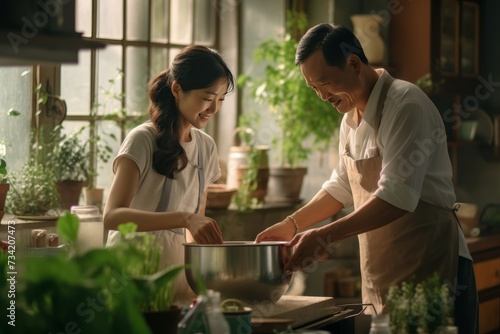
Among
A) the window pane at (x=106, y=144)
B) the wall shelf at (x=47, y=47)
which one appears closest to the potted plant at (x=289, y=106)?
the window pane at (x=106, y=144)

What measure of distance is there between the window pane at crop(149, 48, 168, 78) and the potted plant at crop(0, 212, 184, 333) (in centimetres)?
297

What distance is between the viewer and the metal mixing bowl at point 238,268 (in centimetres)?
226

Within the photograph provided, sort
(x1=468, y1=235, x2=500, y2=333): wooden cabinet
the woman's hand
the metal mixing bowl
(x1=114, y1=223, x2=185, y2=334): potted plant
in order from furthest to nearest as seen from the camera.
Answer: (x1=468, y1=235, x2=500, y2=333): wooden cabinet → the woman's hand → the metal mixing bowl → (x1=114, y1=223, x2=185, y2=334): potted plant

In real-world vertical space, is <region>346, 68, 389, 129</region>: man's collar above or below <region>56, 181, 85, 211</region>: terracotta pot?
above

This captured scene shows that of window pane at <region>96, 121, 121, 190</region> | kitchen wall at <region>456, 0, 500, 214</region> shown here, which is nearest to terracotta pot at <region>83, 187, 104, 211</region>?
window pane at <region>96, 121, 121, 190</region>

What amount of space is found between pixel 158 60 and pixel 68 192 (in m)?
1.00

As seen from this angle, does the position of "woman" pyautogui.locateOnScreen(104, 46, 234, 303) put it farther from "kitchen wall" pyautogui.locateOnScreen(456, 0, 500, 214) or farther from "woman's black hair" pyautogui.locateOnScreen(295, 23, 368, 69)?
"kitchen wall" pyautogui.locateOnScreen(456, 0, 500, 214)

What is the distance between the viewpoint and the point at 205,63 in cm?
271

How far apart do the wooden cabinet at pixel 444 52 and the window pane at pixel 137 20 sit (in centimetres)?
169

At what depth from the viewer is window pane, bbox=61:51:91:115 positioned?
4039mm

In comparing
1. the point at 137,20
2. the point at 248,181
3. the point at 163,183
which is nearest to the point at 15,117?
the point at 137,20

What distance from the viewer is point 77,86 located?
4.10 m

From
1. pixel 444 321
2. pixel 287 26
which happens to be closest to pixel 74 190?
pixel 287 26

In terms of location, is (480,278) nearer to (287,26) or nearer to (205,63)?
(287,26)
